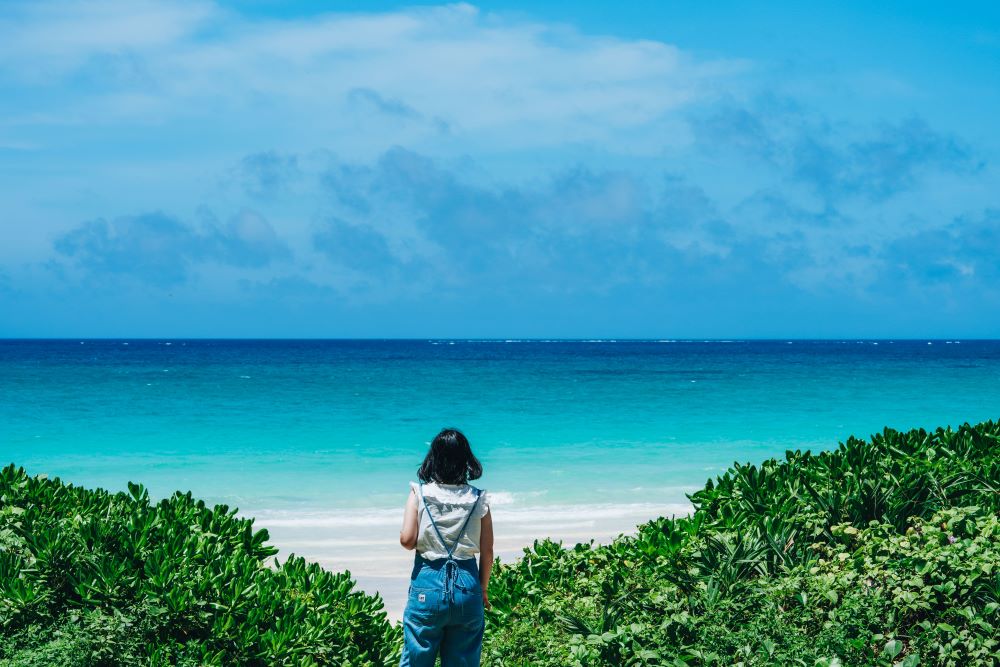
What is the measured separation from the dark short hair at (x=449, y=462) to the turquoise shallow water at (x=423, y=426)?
12.1 m

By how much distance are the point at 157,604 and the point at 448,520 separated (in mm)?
1720

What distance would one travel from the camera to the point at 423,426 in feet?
105

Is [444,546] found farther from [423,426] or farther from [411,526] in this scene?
[423,426]

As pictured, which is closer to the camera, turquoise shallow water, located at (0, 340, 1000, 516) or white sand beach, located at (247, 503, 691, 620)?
white sand beach, located at (247, 503, 691, 620)

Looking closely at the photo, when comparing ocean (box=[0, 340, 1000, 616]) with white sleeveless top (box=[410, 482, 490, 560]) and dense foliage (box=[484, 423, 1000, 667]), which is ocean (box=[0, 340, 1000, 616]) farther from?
white sleeveless top (box=[410, 482, 490, 560])

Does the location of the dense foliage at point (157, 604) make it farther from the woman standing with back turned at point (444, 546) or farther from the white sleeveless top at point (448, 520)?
the white sleeveless top at point (448, 520)

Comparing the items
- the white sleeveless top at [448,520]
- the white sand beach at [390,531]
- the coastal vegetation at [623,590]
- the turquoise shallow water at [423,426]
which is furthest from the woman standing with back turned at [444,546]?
the turquoise shallow water at [423,426]

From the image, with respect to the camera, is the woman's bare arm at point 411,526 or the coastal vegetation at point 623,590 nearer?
the coastal vegetation at point 623,590

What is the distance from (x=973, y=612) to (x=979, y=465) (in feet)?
7.18

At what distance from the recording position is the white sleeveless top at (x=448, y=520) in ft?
18.0

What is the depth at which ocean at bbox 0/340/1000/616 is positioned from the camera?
16828 millimetres

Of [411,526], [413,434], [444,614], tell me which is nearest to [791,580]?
[444,614]

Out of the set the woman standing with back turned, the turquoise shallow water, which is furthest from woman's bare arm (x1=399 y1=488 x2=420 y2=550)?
the turquoise shallow water

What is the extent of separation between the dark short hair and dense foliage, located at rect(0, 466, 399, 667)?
46.5 inches
